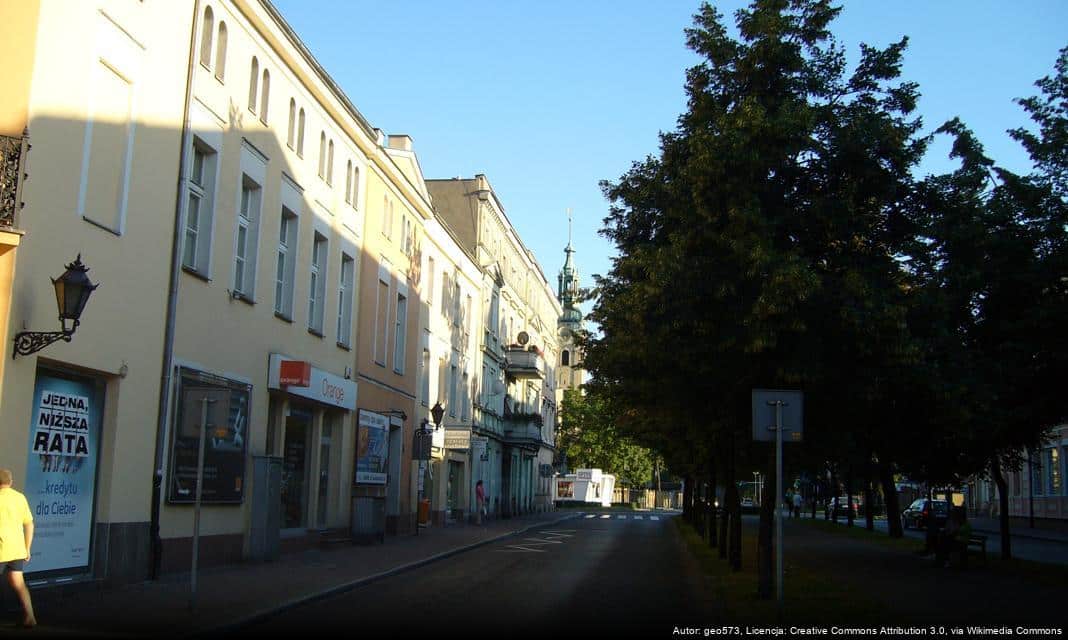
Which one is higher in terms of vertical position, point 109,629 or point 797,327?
point 797,327

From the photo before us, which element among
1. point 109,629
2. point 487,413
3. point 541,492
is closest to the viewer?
point 109,629

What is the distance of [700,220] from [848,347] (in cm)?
279

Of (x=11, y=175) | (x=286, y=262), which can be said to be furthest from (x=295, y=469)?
(x=11, y=175)

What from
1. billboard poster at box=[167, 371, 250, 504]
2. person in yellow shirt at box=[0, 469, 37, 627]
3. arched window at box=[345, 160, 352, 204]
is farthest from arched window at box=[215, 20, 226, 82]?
person in yellow shirt at box=[0, 469, 37, 627]

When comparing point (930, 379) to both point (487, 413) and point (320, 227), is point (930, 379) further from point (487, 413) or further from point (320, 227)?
A: point (487, 413)

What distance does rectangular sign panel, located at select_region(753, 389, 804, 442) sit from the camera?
1312cm

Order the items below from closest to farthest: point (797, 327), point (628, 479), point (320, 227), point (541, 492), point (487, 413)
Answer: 1. point (797, 327)
2. point (320, 227)
3. point (487, 413)
4. point (541, 492)
5. point (628, 479)

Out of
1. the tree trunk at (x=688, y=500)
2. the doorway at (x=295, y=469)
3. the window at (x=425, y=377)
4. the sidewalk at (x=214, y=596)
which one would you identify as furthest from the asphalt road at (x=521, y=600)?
the tree trunk at (x=688, y=500)

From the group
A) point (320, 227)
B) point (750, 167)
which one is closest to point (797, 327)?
point (750, 167)

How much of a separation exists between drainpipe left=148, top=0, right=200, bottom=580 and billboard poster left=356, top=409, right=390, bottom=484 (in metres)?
11.2

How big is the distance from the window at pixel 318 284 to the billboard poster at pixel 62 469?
10.0 metres

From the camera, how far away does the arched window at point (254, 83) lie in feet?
68.1

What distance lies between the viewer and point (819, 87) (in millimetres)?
16219

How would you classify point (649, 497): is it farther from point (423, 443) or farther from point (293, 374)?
point (293, 374)
